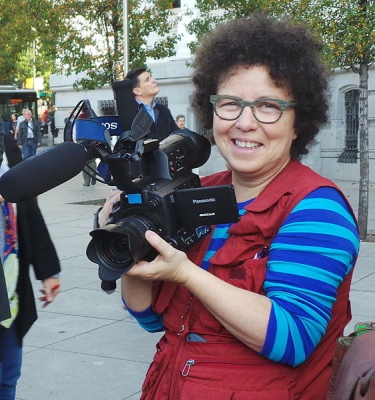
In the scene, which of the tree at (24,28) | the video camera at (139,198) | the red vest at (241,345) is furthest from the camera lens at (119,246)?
the tree at (24,28)

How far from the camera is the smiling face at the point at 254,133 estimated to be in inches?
87.9

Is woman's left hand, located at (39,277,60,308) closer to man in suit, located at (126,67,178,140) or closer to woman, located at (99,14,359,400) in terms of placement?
woman, located at (99,14,359,400)

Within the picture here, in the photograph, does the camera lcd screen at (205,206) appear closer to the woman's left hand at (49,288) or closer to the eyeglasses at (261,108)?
the eyeglasses at (261,108)

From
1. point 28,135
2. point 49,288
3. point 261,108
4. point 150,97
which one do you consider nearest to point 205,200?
point 261,108

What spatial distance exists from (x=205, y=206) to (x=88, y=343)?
4302 millimetres

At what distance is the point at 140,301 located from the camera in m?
2.38

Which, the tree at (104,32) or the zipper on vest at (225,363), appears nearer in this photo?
the zipper on vest at (225,363)

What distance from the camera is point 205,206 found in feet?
6.91

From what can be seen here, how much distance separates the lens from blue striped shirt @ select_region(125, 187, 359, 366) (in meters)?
2.02

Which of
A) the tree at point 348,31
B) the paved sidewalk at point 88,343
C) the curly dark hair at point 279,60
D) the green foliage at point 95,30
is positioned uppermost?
the green foliage at point 95,30

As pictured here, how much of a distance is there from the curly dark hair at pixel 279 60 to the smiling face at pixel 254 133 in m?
0.03

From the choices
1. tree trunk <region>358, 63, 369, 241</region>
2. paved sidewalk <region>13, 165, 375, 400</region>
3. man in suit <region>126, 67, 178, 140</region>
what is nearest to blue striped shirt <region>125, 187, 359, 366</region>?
paved sidewalk <region>13, 165, 375, 400</region>

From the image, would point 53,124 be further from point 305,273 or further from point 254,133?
point 305,273

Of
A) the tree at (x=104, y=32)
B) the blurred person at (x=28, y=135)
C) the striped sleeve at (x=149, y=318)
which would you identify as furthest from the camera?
the blurred person at (x=28, y=135)
